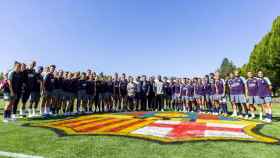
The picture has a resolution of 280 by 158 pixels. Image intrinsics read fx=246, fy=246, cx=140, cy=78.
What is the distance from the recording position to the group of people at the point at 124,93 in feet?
38.3

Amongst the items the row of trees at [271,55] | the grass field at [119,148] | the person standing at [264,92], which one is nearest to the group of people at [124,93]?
the person standing at [264,92]

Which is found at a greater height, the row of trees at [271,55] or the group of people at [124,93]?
the row of trees at [271,55]

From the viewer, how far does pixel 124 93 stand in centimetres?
1777

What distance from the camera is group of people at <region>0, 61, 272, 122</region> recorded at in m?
11.7

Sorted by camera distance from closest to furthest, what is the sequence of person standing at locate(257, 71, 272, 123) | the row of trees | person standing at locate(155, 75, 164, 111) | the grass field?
the grass field → person standing at locate(257, 71, 272, 123) → person standing at locate(155, 75, 164, 111) → the row of trees

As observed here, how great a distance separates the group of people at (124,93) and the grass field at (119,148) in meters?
4.78

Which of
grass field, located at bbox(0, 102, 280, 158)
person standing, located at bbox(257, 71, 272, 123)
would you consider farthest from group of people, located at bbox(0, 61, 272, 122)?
grass field, located at bbox(0, 102, 280, 158)

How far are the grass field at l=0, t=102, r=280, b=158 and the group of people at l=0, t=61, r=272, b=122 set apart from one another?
188 inches

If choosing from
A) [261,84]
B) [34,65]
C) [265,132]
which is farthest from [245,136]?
[34,65]

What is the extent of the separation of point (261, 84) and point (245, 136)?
5.78 meters

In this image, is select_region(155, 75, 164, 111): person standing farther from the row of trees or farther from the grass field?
the row of trees

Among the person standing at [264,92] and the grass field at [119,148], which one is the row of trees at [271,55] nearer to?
the person standing at [264,92]

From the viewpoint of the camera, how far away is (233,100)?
1355cm

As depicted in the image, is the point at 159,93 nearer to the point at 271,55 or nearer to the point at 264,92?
the point at 264,92
